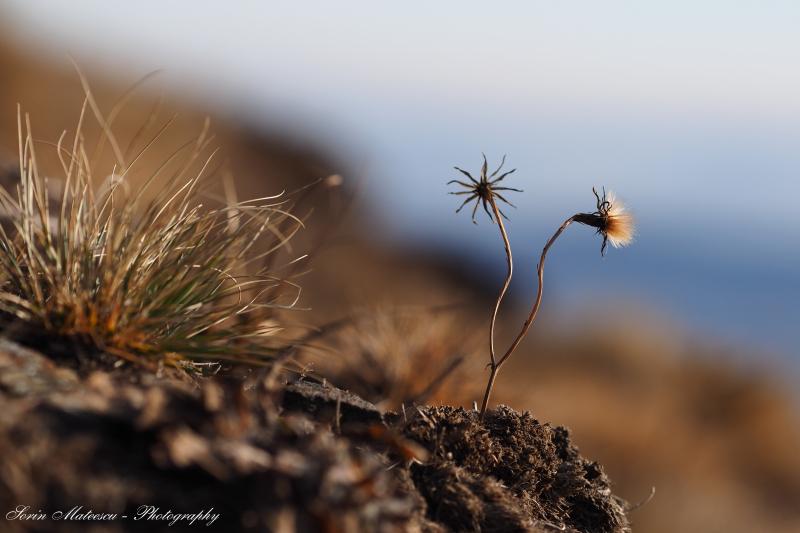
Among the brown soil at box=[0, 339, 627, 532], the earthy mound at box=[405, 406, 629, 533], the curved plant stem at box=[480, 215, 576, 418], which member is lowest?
the earthy mound at box=[405, 406, 629, 533]

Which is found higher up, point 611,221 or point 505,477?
→ point 611,221

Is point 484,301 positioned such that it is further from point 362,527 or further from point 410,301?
point 362,527

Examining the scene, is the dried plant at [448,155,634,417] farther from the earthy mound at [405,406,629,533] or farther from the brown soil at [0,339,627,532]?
the brown soil at [0,339,627,532]

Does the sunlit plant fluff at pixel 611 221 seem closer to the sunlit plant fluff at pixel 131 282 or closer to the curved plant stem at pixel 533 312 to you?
the curved plant stem at pixel 533 312

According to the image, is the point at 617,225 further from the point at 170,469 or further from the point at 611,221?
the point at 170,469

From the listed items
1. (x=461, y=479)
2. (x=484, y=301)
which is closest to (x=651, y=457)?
(x=461, y=479)

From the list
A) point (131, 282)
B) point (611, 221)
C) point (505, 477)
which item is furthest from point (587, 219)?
point (131, 282)

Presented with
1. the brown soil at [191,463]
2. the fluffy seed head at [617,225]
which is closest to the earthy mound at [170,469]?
the brown soil at [191,463]

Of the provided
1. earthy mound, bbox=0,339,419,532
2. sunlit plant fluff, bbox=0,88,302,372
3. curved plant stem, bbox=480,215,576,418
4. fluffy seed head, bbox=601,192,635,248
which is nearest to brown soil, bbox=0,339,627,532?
earthy mound, bbox=0,339,419,532

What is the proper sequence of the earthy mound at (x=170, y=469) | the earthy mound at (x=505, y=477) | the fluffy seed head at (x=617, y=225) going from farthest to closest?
the fluffy seed head at (x=617, y=225) → the earthy mound at (x=505, y=477) → the earthy mound at (x=170, y=469)
